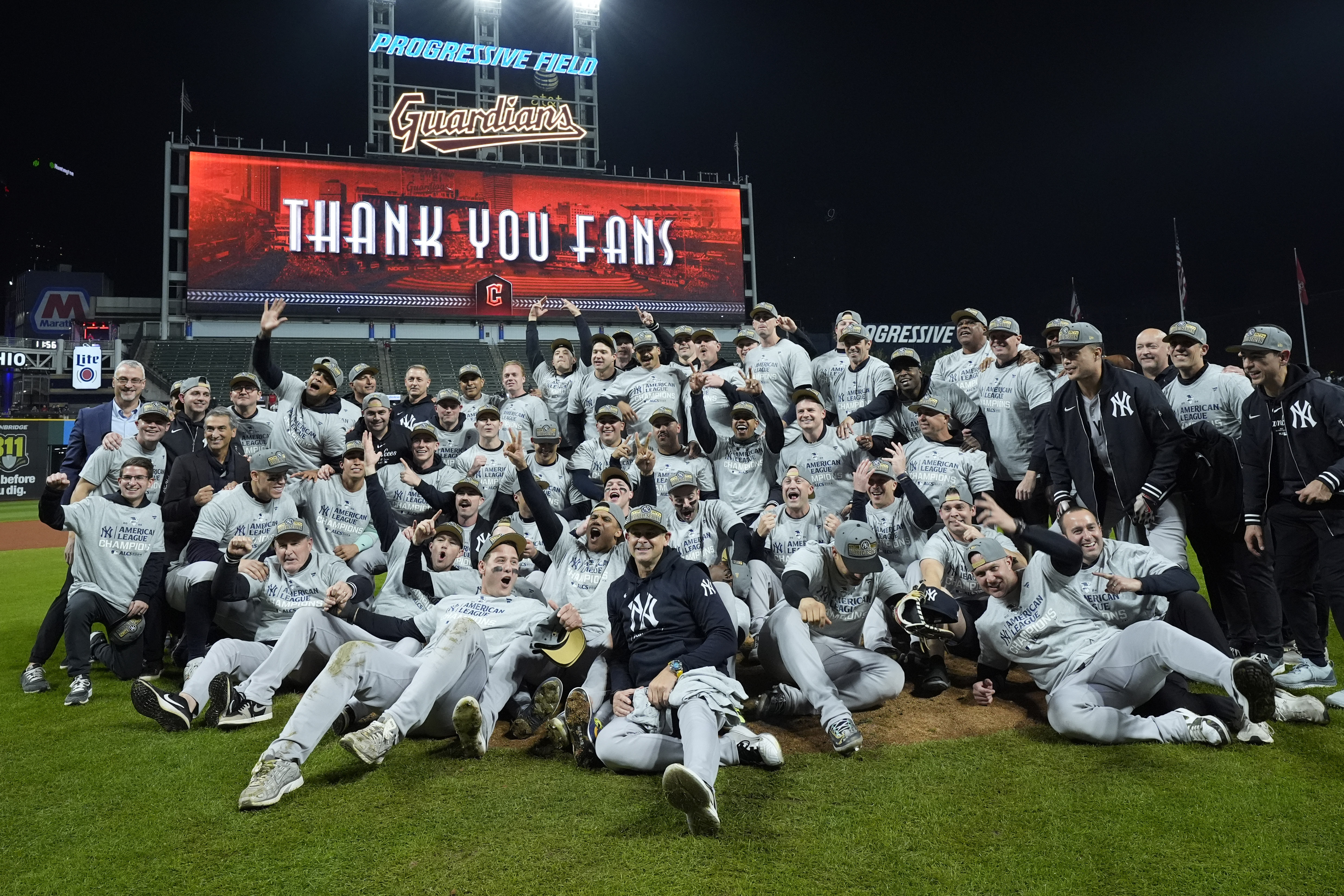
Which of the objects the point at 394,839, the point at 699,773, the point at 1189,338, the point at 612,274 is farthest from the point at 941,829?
the point at 612,274

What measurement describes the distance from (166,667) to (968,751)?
656cm

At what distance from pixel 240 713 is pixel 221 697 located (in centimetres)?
16

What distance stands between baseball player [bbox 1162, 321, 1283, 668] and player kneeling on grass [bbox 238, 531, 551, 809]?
5.01m

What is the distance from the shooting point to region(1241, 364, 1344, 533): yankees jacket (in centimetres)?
543

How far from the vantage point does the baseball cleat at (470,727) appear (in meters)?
4.74

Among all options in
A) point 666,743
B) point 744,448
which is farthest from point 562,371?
point 666,743

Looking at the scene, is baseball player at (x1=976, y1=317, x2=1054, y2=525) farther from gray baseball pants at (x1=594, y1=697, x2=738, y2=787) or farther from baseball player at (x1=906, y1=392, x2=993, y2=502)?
gray baseball pants at (x1=594, y1=697, x2=738, y2=787)

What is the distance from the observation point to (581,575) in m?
6.29

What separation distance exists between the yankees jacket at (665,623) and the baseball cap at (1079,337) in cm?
325

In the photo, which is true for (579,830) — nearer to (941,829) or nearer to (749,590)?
(941,829)

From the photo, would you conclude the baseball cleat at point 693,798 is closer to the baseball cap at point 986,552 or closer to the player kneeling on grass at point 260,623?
the baseball cap at point 986,552

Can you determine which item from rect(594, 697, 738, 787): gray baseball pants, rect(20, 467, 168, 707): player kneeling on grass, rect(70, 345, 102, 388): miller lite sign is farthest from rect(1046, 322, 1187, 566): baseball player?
rect(70, 345, 102, 388): miller lite sign

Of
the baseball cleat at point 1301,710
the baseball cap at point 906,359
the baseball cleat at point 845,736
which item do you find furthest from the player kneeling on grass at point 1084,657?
the baseball cap at point 906,359

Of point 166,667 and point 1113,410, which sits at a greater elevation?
point 1113,410
